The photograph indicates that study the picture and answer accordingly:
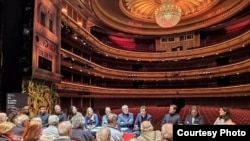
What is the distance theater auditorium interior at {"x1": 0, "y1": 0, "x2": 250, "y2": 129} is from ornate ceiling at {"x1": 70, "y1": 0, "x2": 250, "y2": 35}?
2.8 inches

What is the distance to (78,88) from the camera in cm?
1684

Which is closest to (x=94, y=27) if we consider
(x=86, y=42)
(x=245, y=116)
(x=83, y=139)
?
(x=86, y=42)

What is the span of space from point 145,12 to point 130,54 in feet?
16.0

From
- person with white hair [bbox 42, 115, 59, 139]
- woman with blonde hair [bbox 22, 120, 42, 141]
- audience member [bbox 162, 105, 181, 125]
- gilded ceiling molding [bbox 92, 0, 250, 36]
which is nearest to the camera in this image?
woman with blonde hair [bbox 22, 120, 42, 141]

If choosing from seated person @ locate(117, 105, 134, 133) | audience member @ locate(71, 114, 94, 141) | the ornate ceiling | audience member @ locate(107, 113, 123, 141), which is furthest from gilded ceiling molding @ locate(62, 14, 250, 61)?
audience member @ locate(107, 113, 123, 141)

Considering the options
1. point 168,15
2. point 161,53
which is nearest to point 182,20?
point 161,53

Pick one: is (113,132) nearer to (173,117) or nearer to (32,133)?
(32,133)

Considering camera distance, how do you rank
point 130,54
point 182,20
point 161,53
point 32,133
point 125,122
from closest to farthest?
point 32,133 < point 125,122 < point 182,20 < point 130,54 < point 161,53

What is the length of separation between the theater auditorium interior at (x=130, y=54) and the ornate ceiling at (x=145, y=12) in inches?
2.8

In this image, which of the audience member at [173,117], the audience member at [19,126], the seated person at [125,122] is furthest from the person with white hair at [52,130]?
the audience member at [173,117]

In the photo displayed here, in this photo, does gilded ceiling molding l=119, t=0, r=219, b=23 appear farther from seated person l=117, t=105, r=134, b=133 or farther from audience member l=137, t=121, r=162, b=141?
audience member l=137, t=121, r=162, b=141

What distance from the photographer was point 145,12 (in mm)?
21094

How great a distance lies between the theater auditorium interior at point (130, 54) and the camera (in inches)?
371

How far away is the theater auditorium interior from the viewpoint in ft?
30.9
